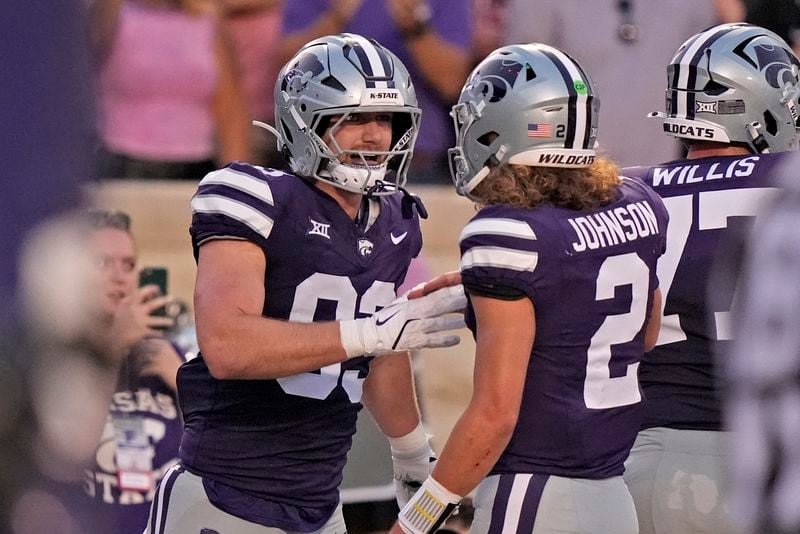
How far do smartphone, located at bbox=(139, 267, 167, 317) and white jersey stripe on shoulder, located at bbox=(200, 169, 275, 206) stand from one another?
6.73 feet

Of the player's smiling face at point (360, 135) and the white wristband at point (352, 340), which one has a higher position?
the player's smiling face at point (360, 135)

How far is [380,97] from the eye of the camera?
132 inches

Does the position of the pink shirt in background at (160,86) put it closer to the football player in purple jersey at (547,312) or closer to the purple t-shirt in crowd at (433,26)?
the purple t-shirt in crowd at (433,26)

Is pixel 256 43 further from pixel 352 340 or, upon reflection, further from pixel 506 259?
pixel 506 259

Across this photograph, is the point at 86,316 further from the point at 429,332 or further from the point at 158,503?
the point at 429,332

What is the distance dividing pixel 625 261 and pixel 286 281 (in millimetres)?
751

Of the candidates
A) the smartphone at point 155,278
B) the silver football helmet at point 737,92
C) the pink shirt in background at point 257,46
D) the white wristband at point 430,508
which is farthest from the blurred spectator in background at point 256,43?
the white wristband at point 430,508

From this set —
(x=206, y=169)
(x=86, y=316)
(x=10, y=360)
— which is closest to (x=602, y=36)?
(x=206, y=169)

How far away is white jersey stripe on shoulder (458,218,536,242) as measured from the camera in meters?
2.94

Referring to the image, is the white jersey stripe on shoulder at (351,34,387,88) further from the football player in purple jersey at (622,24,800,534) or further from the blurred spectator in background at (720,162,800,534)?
the blurred spectator in background at (720,162,800,534)

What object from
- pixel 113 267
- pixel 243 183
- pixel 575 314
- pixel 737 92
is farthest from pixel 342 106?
pixel 113 267

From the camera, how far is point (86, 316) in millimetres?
4711

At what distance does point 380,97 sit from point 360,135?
0.11 m

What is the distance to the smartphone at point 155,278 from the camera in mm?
5225
